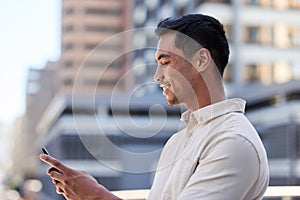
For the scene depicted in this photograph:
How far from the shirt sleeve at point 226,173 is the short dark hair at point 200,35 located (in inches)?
4.6

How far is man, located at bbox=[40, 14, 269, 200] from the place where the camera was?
0.60m

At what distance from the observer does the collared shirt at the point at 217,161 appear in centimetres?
60

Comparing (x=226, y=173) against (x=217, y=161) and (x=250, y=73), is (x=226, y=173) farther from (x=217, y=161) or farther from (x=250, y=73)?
(x=250, y=73)

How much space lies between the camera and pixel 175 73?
2.21 ft

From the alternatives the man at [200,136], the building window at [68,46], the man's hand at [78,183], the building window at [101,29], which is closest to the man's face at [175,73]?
the man at [200,136]

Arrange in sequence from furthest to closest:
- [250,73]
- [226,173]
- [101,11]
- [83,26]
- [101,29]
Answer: [101,11]
[101,29]
[83,26]
[250,73]
[226,173]

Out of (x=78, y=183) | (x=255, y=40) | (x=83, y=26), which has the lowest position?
(x=83, y=26)

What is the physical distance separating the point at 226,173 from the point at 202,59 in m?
0.14

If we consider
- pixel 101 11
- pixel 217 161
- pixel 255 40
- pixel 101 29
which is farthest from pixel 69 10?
pixel 217 161

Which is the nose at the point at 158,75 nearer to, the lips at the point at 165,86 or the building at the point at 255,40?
the lips at the point at 165,86

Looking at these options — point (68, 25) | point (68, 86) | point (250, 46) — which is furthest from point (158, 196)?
point (68, 25)

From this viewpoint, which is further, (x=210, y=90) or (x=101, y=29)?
(x=101, y=29)

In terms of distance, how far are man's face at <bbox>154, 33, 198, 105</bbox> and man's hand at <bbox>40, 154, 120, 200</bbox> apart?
139 millimetres

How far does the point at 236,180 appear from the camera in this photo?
60 centimetres
